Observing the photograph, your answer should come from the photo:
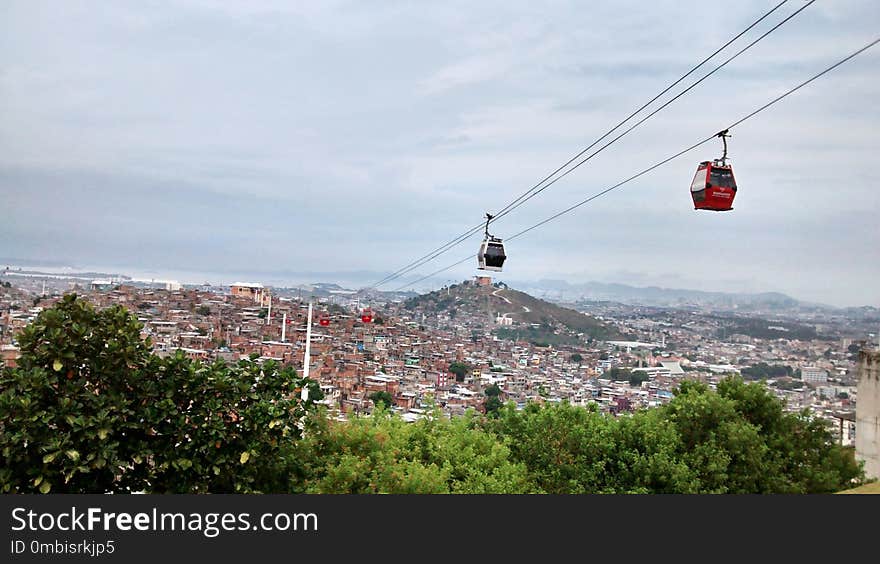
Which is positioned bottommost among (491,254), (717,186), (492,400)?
(492,400)

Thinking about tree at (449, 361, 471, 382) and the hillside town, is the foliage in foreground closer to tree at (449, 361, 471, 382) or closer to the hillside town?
the hillside town

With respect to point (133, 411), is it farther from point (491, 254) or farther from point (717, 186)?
point (491, 254)

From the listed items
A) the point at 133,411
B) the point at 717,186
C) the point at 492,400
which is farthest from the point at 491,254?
the point at 133,411

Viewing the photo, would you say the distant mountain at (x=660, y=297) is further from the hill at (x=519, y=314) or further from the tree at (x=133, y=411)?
the tree at (x=133, y=411)

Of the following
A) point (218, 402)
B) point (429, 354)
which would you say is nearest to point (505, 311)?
point (429, 354)

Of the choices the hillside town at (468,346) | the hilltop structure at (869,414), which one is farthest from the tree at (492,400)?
the hilltop structure at (869,414)

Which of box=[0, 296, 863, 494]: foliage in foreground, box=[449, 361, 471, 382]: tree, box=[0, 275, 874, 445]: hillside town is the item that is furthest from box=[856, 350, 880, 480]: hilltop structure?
box=[449, 361, 471, 382]: tree
